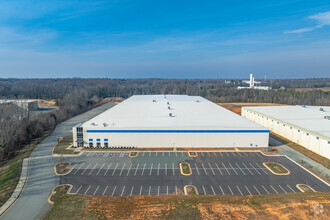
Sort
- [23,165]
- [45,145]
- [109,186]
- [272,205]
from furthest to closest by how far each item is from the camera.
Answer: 1. [45,145]
2. [23,165]
3. [109,186]
4. [272,205]

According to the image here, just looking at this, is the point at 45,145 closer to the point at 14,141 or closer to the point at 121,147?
the point at 14,141

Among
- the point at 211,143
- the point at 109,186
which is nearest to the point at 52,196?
the point at 109,186

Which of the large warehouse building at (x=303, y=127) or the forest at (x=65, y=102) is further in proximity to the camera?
the forest at (x=65, y=102)

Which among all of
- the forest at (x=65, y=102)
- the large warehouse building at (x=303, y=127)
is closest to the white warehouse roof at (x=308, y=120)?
the large warehouse building at (x=303, y=127)

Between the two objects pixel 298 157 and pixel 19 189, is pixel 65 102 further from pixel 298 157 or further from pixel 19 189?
pixel 298 157

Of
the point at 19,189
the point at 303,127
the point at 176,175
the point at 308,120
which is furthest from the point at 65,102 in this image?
the point at 308,120

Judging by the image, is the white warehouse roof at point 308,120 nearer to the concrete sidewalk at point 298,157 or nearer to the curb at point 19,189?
the concrete sidewalk at point 298,157
